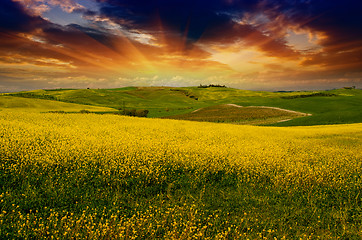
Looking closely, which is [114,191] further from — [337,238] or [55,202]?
[337,238]

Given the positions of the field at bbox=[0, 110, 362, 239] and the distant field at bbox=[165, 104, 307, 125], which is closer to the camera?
the field at bbox=[0, 110, 362, 239]

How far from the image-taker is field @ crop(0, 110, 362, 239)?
494cm

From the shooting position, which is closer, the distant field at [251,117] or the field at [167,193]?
the field at [167,193]

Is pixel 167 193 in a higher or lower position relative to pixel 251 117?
higher

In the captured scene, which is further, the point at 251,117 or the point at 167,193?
the point at 251,117

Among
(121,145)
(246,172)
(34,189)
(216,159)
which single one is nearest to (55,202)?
(34,189)

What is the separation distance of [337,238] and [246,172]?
350cm

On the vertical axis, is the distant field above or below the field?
below

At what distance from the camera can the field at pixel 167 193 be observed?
4941mm

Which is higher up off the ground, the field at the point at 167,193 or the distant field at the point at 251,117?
the field at the point at 167,193

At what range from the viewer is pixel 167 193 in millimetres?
6719

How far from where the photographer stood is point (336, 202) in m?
6.71

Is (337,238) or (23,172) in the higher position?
(23,172)

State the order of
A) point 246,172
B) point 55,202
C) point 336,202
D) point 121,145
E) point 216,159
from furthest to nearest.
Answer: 1. point 121,145
2. point 216,159
3. point 246,172
4. point 336,202
5. point 55,202
